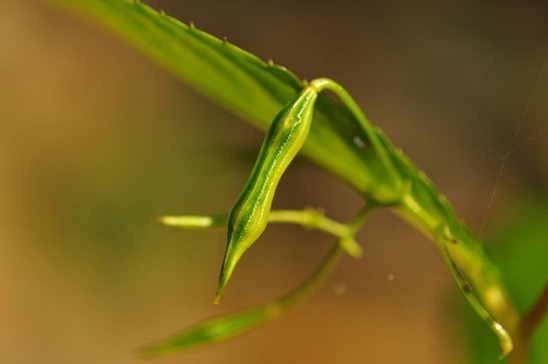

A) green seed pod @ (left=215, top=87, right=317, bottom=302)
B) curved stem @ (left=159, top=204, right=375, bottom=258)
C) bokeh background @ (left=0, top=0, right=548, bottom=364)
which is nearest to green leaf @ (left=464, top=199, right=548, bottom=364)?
curved stem @ (left=159, top=204, right=375, bottom=258)

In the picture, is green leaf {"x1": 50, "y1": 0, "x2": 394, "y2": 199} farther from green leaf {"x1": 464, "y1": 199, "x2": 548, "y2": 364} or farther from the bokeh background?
the bokeh background

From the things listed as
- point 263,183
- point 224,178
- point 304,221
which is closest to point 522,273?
point 304,221

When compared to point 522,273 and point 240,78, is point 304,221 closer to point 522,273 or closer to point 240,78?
point 240,78

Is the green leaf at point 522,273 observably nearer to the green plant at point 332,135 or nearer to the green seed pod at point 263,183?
the green plant at point 332,135

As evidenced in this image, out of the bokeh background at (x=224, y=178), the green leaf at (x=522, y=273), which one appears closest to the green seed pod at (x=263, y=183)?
the green leaf at (x=522, y=273)

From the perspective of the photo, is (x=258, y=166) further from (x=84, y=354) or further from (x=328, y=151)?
(x=84, y=354)

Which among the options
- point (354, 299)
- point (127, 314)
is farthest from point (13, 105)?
point (354, 299)
